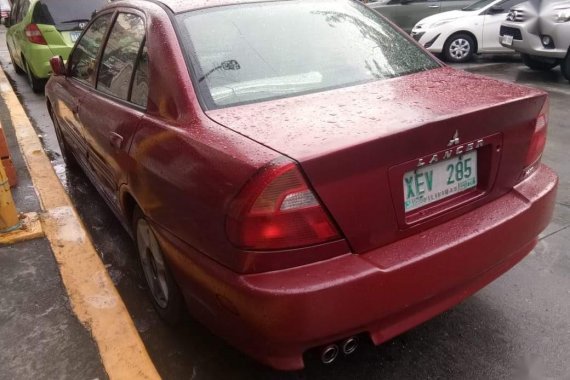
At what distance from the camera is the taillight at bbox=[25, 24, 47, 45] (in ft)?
25.6

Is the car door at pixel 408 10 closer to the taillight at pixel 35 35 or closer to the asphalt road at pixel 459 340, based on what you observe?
the taillight at pixel 35 35

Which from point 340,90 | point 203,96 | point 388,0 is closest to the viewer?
point 203,96

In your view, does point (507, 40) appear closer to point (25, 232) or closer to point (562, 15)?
point (562, 15)

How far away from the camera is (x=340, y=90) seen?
93.0 inches

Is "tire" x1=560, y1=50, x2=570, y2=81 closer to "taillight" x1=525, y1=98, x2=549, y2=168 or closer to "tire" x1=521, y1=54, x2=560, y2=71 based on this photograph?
"tire" x1=521, y1=54, x2=560, y2=71

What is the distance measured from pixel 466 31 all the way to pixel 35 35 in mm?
7350

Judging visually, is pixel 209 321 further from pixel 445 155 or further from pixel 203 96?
pixel 445 155

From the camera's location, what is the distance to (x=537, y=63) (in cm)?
900

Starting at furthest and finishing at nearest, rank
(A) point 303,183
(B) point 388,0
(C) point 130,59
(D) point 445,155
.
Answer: (B) point 388,0 → (C) point 130,59 → (D) point 445,155 → (A) point 303,183

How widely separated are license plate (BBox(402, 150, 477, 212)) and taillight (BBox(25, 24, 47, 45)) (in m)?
7.38

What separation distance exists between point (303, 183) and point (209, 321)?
0.75 meters

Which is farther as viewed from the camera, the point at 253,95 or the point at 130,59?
the point at 130,59

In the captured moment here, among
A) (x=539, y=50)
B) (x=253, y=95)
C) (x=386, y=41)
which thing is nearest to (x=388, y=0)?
(x=539, y=50)

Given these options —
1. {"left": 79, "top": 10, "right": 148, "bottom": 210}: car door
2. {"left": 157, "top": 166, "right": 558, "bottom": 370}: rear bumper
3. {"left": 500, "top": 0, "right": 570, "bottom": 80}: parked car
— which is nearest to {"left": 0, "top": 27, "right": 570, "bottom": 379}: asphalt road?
{"left": 157, "top": 166, "right": 558, "bottom": 370}: rear bumper
